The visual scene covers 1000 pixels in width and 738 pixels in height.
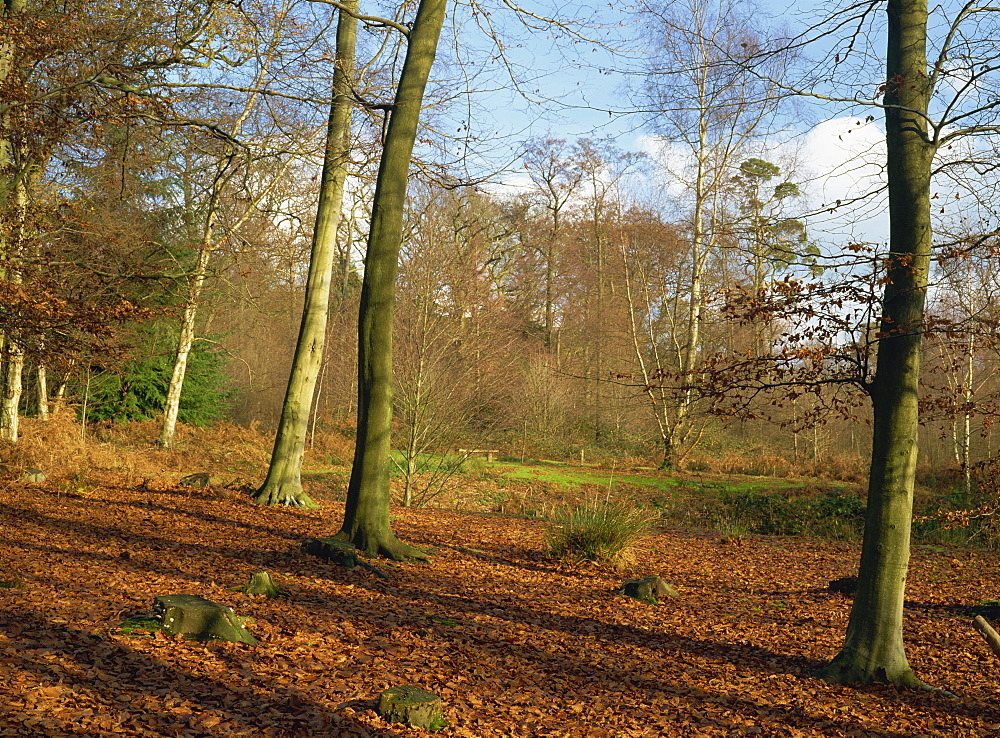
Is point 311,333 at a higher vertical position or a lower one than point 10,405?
higher

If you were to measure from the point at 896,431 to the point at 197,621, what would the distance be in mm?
4607

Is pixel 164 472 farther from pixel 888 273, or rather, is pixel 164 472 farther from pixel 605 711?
pixel 888 273

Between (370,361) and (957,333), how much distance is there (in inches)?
207

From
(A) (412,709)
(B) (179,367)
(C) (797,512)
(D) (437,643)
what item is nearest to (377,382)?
(D) (437,643)

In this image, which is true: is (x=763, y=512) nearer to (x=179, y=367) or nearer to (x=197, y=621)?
(x=179, y=367)

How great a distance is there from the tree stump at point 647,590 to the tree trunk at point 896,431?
220cm

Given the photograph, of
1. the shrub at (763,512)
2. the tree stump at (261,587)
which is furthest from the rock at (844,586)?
the shrub at (763,512)

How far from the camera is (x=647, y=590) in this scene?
7285 mm

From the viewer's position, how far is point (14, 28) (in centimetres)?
703

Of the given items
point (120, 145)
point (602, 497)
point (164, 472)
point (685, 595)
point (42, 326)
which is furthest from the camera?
point (602, 497)

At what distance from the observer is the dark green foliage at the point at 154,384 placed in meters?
16.2

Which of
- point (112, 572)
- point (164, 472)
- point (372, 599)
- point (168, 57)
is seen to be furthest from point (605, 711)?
point (164, 472)

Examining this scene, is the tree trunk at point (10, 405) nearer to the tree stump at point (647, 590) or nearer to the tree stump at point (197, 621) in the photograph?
the tree stump at point (197, 621)

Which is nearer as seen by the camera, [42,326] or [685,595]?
[42,326]
